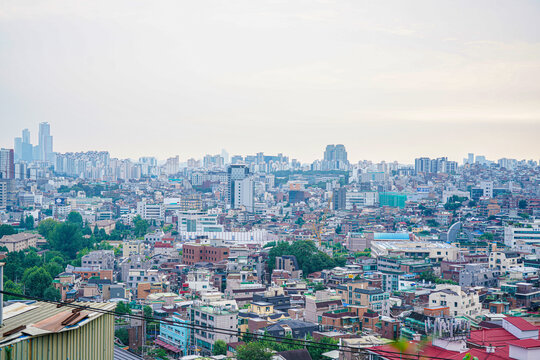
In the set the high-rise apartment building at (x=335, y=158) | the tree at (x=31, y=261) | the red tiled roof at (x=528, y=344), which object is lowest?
the tree at (x=31, y=261)

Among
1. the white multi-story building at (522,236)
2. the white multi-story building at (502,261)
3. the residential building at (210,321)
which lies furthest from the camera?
the white multi-story building at (522,236)

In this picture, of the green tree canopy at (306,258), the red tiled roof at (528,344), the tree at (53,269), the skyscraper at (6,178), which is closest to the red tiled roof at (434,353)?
the red tiled roof at (528,344)

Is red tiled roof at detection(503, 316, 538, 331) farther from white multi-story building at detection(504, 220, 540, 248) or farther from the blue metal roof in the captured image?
the blue metal roof

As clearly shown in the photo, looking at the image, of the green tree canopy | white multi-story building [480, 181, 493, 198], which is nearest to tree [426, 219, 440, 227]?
white multi-story building [480, 181, 493, 198]

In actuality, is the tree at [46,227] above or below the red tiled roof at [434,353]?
below

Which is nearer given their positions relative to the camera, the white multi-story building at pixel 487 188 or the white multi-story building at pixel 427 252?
the white multi-story building at pixel 427 252

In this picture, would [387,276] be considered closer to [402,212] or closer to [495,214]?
[495,214]

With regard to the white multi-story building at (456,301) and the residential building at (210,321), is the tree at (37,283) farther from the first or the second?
the white multi-story building at (456,301)

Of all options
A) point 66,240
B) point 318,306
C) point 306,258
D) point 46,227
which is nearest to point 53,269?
point 66,240

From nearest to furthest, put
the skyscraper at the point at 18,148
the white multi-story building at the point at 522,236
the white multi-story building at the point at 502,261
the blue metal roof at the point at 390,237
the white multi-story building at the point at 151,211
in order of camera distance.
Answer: the white multi-story building at the point at 502,261 < the white multi-story building at the point at 522,236 < the blue metal roof at the point at 390,237 < the white multi-story building at the point at 151,211 < the skyscraper at the point at 18,148
